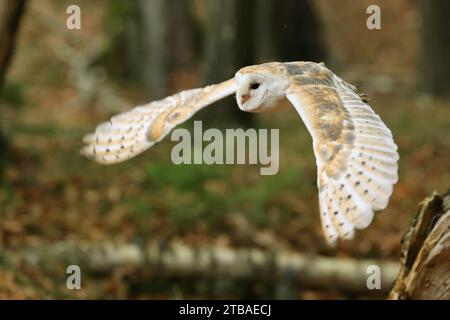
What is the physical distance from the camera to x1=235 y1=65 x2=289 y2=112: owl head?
3096 mm

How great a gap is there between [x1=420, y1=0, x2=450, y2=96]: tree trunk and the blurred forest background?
0.7 inches

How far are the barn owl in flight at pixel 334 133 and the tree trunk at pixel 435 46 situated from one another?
10.8 m

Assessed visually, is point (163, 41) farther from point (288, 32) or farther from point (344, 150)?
point (344, 150)

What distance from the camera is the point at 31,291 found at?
723cm

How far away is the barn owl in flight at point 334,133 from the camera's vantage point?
9.33 ft

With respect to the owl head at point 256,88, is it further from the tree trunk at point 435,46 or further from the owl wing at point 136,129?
the tree trunk at point 435,46

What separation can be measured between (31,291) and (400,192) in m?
4.76

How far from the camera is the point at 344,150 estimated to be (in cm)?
320

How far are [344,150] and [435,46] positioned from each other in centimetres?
1128

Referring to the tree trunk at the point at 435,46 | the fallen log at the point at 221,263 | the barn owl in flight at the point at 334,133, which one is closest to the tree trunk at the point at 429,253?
the barn owl in flight at the point at 334,133

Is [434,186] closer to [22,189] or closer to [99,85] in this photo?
[22,189]

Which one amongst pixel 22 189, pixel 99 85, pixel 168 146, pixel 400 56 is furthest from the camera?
pixel 400 56

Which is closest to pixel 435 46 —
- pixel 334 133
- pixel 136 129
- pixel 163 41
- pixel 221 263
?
pixel 163 41
